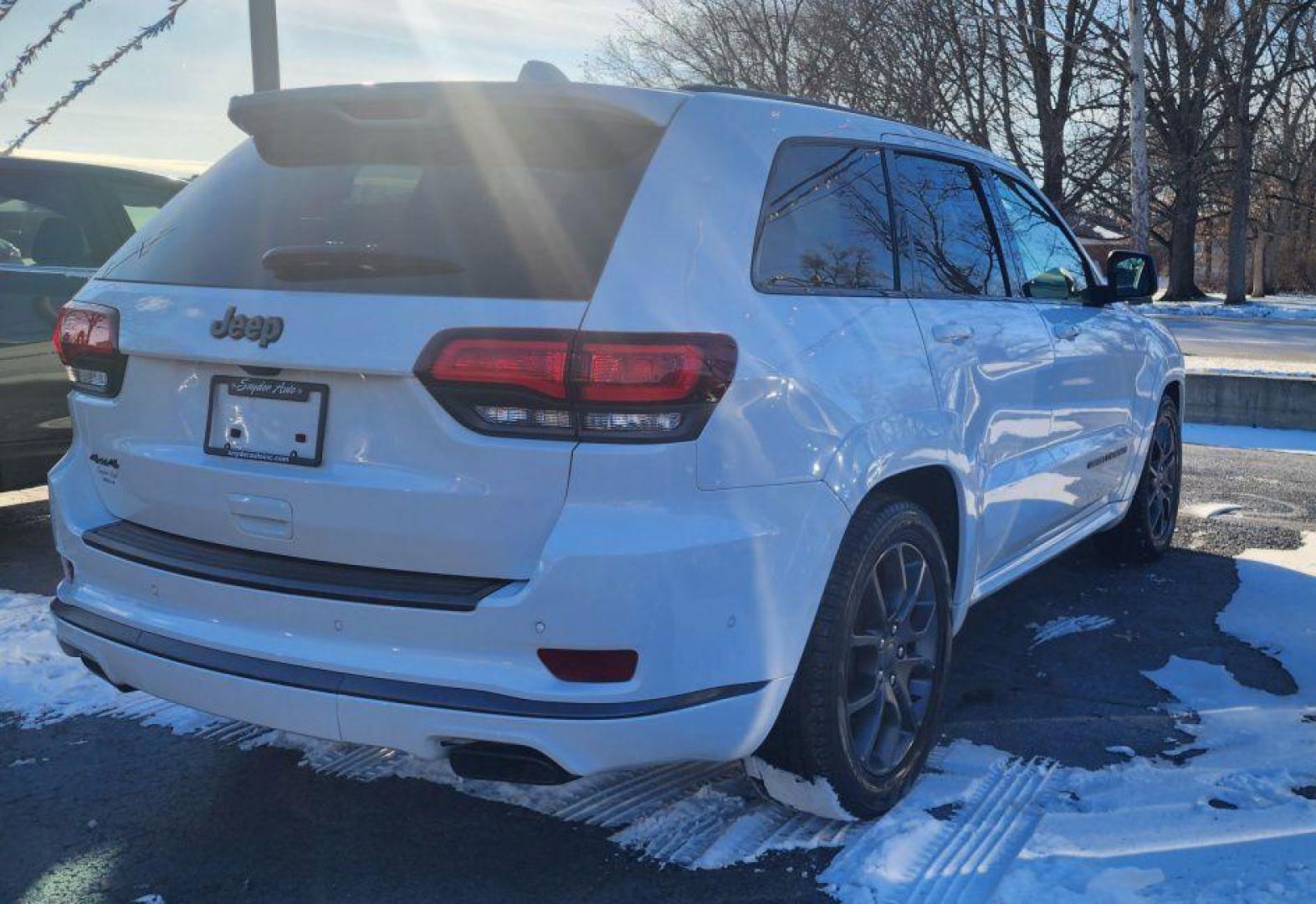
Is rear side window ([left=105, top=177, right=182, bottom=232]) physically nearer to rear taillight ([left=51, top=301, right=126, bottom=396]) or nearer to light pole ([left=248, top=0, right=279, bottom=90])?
light pole ([left=248, top=0, right=279, bottom=90])

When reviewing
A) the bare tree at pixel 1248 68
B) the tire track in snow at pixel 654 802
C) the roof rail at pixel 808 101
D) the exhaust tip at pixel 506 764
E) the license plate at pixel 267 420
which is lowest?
the tire track in snow at pixel 654 802

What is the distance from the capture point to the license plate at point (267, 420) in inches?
101

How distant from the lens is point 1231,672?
4.28 metres

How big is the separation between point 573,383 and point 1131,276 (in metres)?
3.32

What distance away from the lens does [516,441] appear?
240 centimetres

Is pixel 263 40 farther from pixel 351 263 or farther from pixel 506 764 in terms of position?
pixel 506 764

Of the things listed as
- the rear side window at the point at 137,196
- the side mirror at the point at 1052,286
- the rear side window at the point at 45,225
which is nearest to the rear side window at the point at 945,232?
the side mirror at the point at 1052,286

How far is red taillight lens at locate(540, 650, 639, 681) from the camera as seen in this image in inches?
94.2

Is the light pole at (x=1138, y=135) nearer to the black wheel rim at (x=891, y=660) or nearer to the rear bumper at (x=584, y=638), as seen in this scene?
the black wheel rim at (x=891, y=660)

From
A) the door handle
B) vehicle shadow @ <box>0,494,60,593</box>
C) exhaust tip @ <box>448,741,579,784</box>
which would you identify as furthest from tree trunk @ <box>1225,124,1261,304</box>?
exhaust tip @ <box>448,741,579,784</box>

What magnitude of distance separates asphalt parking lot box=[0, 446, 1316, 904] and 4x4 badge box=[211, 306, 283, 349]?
125 centimetres

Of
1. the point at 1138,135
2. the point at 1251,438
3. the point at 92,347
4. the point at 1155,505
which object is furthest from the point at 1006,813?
the point at 1138,135

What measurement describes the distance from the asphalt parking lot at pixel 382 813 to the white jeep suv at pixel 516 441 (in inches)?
17.8

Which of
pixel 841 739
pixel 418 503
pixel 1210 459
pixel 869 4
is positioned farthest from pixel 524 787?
pixel 869 4
